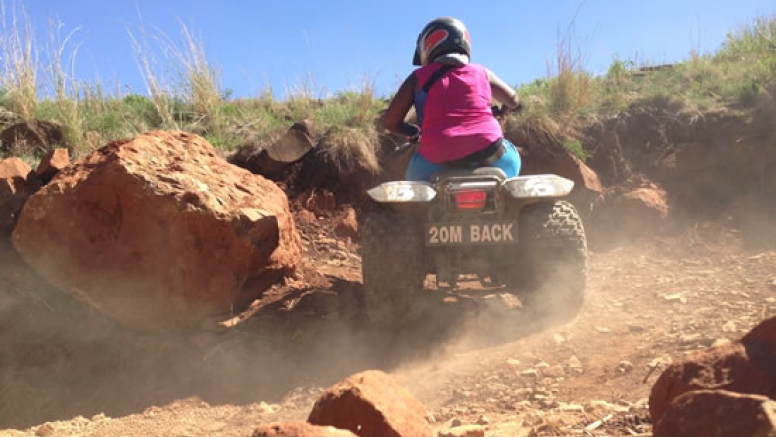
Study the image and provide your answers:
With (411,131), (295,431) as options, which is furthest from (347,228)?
(295,431)

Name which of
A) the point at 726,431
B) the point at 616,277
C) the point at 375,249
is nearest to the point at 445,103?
the point at 375,249

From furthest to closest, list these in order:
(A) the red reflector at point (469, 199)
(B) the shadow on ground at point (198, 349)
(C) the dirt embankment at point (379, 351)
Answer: (B) the shadow on ground at point (198, 349) → (A) the red reflector at point (469, 199) → (C) the dirt embankment at point (379, 351)

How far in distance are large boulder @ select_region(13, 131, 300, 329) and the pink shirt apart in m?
1.46

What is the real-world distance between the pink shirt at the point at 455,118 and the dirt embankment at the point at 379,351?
3.35 ft

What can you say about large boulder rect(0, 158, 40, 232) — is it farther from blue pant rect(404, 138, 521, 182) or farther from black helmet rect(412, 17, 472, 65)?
black helmet rect(412, 17, 472, 65)

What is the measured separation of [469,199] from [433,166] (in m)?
0.55

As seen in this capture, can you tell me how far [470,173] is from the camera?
13.1 feet

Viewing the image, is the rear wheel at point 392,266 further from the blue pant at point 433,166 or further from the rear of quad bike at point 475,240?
the blue pant at point 433,166

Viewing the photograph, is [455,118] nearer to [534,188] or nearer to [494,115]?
[494,115]

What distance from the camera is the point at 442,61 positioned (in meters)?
4.28

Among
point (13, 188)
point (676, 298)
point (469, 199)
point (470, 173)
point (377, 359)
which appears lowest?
point (377, 359)

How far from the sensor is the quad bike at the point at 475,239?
151 inches

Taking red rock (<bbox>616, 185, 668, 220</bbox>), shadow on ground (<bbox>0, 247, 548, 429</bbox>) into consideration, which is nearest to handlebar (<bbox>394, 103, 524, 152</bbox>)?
shadow on ground (<bbox>0, 247, 548, 429</bbox>)

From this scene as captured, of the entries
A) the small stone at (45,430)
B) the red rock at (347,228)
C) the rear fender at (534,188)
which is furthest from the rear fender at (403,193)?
the red rock at (347,228)
